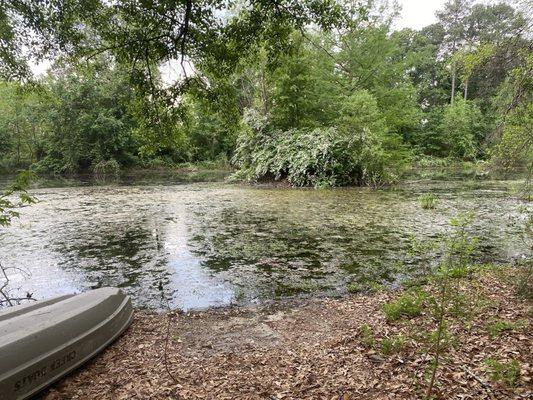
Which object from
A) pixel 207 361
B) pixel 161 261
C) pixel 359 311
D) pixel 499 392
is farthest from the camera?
pixel 161 261

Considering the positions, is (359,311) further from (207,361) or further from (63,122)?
(63,122)

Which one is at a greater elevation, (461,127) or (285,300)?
(461,127)

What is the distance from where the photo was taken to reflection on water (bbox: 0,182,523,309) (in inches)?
242

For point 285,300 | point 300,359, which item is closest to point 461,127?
point 285,300

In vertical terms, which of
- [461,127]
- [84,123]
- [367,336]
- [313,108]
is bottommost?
[367,336]

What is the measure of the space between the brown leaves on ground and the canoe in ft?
0.58

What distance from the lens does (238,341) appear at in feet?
14.1

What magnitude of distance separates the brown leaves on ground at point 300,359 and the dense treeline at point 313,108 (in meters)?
3.17

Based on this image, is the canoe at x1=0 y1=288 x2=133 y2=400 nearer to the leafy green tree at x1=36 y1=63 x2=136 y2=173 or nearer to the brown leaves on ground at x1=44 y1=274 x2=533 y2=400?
the brown leaves on ground at x1=44 y1=274 x2=533 y2=400

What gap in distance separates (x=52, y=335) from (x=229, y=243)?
16.6ft

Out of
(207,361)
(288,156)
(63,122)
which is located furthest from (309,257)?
(63,122)

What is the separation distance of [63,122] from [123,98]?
30.7 metres

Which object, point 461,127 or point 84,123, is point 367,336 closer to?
point 84,123

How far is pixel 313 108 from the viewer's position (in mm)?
22688
